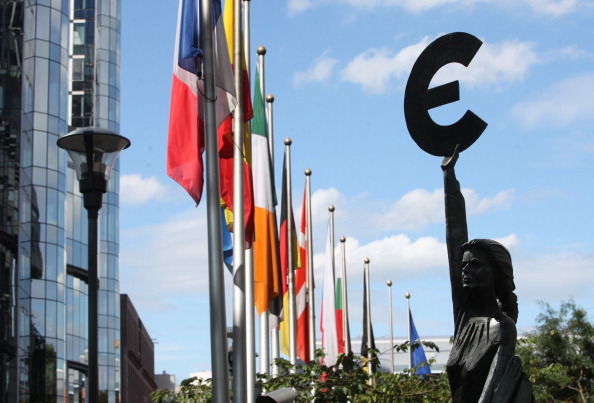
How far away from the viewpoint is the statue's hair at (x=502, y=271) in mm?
6180

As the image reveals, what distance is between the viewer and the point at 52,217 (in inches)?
1903

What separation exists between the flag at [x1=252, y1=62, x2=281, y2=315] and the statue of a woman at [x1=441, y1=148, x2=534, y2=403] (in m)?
11.1

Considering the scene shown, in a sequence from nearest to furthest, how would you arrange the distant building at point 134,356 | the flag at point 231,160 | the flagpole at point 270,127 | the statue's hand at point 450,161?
1. the statue's hand at point 450,161
2. the flag at point 231,160
3. the flagpole at point 270,127
4. the distant building at point 134,356

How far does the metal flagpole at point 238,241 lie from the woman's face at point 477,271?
26.5 ft

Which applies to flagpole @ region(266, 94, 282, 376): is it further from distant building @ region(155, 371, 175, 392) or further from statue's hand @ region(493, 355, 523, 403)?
distant building @ region(155, 371, 175, 392)

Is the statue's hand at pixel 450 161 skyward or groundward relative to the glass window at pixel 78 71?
groundward

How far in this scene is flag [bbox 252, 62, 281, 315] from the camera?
690 inches

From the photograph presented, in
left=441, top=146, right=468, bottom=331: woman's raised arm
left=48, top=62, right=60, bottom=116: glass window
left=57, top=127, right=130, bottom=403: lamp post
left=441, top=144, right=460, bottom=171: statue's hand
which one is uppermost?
left=48, top=62, right=60, bottom=116: glass window

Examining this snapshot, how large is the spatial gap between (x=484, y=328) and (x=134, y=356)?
95972 mm

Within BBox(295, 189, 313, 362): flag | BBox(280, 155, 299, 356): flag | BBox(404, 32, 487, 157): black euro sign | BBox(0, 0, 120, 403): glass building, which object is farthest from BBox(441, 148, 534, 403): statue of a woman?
BBox(0, 0, 120, 403): glass building

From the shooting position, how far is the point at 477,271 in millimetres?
6164

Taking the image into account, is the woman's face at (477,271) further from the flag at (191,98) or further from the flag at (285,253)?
the flag at (285,253)

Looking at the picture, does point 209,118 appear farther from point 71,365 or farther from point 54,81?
point 71,365

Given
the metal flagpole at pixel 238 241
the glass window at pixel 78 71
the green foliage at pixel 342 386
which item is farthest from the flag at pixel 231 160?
the glass window at pixel 78 71
